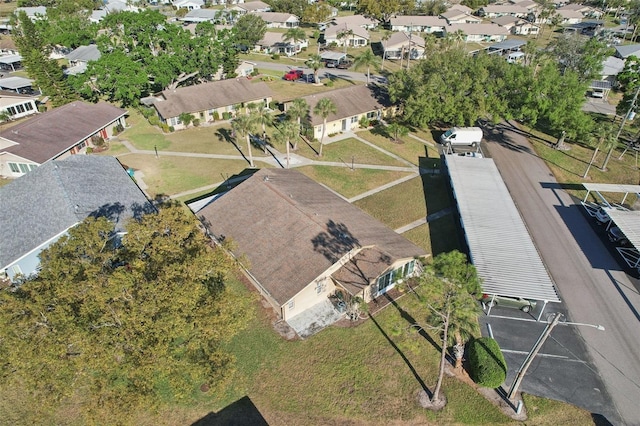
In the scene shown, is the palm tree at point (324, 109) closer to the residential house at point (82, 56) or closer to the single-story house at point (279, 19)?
the residential house at point (82, 56)

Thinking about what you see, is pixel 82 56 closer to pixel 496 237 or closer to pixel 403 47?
pixel 403 47

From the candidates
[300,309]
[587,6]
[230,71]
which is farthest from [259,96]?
[587,6]

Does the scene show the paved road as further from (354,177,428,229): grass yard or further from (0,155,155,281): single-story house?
(0,155,155,281): single-story house

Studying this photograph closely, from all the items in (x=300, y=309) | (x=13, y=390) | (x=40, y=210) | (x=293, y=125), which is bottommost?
(x=13, y=390)

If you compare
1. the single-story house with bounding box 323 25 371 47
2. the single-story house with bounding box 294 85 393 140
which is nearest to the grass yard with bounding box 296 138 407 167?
the single-story house with bounding box 294 85 393 140

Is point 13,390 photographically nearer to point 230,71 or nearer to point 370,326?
point 370,326

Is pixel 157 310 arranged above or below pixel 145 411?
above
